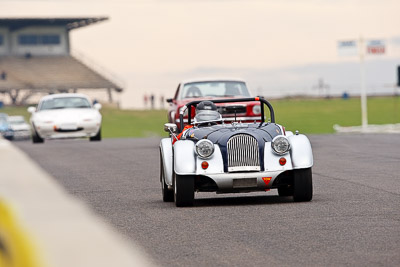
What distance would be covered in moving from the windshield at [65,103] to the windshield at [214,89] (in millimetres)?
8737

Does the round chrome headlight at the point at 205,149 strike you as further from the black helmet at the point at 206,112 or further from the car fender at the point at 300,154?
the black helmet at the point at 206,112

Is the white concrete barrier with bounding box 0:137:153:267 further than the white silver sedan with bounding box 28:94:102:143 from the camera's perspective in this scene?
No

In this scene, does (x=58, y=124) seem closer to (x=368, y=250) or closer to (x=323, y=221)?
(x=323, y=221)

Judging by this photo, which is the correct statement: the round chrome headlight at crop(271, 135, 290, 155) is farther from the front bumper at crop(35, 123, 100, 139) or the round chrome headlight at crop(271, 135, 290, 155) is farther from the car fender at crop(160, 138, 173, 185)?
the front bumper at crop(35, 123, 100, 139)

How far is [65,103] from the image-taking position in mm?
31234

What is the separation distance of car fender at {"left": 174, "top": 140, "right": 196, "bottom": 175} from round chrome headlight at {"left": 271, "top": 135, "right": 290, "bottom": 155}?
0.94m

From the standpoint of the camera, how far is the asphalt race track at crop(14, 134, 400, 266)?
20.7ft

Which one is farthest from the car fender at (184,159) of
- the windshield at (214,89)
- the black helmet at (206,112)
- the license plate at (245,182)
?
the windshield at (214,89)

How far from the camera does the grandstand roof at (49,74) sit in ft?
282

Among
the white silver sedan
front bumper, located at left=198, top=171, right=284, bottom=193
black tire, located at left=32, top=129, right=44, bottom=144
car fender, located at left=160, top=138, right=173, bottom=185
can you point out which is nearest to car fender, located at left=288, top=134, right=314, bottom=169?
front bumper, located at left=198, top=171, right=284, bottom=193

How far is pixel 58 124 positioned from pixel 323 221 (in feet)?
71.4

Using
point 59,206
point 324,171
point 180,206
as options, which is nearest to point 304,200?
point 180,206

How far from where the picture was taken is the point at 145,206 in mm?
10891

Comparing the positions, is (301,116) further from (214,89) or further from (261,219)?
(261,219)
